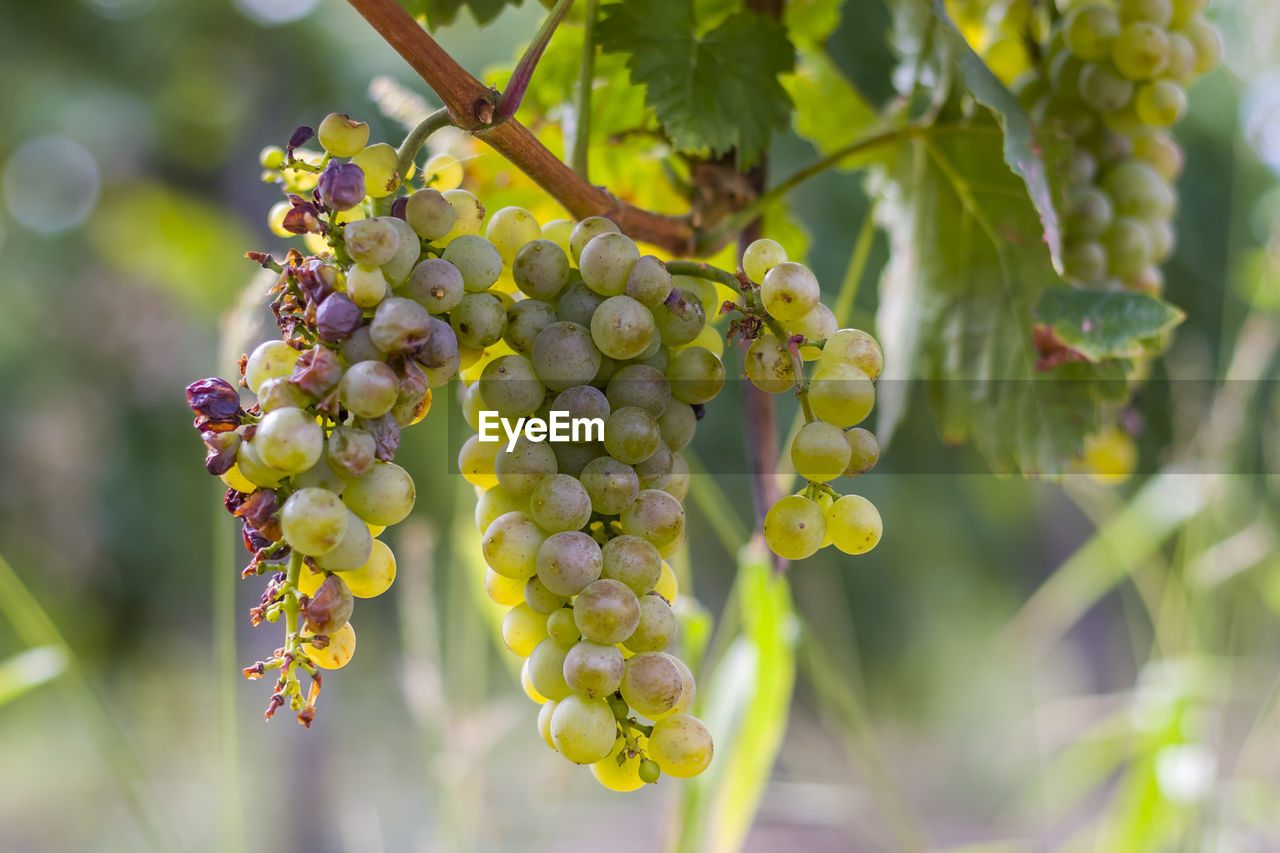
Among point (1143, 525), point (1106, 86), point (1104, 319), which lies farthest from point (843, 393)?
point (1143, 525)

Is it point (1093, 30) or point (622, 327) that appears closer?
point (622, 327)

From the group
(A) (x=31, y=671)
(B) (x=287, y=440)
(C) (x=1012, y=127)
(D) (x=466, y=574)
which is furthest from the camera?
(D) (x=466, y=574)

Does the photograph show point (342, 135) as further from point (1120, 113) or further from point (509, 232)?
point (1120, 113)

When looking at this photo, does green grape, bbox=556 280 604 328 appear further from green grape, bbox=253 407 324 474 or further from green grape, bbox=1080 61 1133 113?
green grape, bbox=1080 61 1133 113

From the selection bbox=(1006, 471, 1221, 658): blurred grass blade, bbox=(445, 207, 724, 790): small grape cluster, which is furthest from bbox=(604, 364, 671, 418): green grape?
bbox=(1006, 471, 1221, 658): blurred grass blade

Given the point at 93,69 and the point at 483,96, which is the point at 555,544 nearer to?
the point at 483,96

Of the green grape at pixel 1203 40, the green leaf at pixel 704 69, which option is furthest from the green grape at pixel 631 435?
the green grape at pixel 1203 40

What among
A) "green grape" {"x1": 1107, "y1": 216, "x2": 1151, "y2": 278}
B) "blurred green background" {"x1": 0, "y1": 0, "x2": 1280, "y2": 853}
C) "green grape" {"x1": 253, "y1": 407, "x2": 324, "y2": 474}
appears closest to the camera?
"green grape" {"x1": 253, "y1": 407, "x2": 324, "y2": 474}
